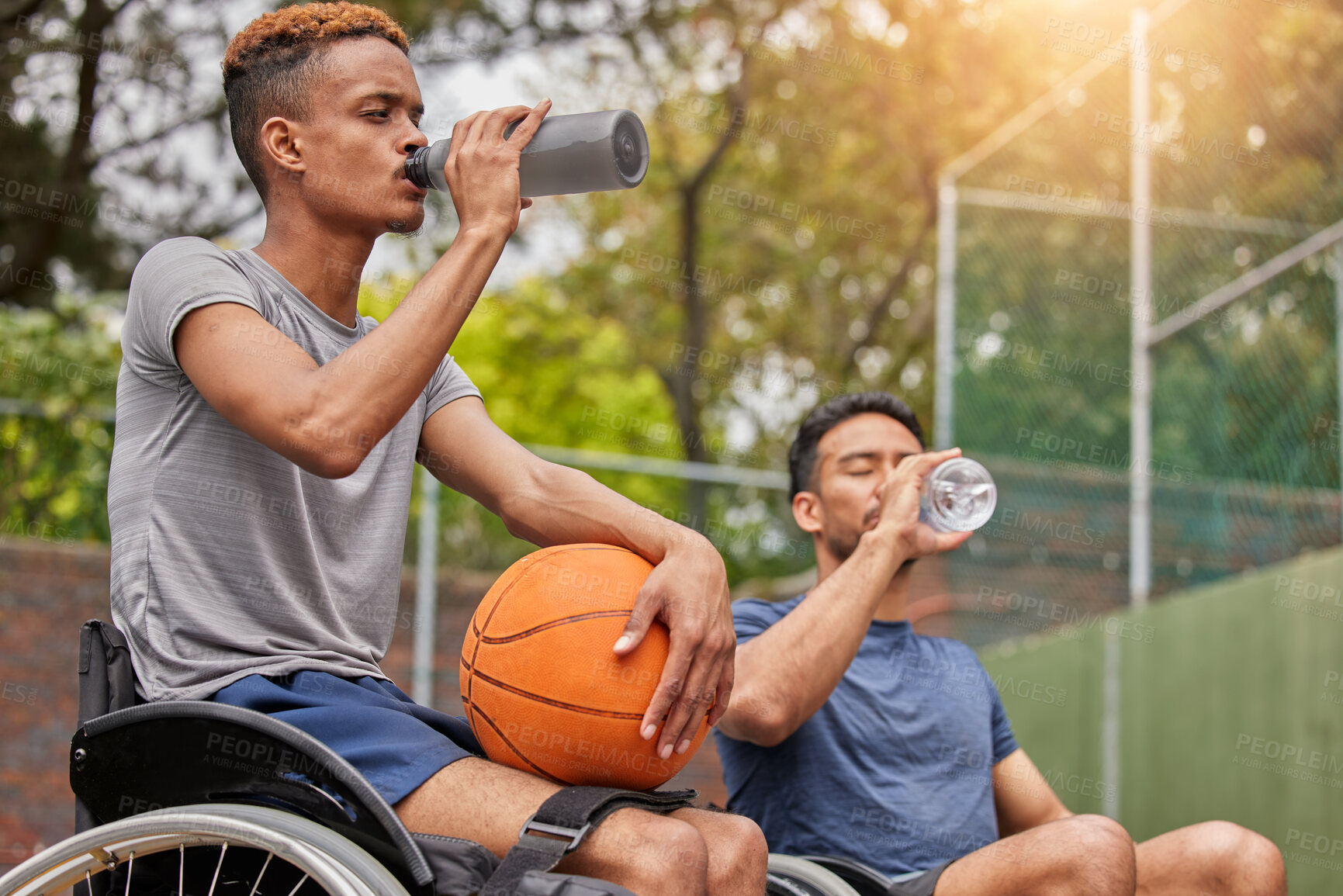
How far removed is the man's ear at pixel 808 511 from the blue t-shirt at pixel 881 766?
0.27 m

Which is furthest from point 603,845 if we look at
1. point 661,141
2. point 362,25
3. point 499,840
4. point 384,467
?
point 661,141

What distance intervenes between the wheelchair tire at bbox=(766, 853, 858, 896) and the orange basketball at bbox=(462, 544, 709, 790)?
1.87ft

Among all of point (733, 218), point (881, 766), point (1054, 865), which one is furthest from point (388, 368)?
point (733, 218)

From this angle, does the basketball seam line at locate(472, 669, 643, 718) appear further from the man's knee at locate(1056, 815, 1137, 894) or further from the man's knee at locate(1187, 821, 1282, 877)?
the man's knee at locate(1187, 821, 1282, 877)

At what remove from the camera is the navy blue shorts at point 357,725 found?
185 centimetres

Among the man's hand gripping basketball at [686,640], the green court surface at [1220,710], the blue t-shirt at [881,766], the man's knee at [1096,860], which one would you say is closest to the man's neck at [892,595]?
the blue t-shirt at [881,766]

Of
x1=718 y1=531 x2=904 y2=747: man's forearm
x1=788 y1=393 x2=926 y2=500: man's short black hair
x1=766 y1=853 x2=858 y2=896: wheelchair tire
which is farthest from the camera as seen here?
x1=788 y1=393 x2=926 y2=500: man's short black hair

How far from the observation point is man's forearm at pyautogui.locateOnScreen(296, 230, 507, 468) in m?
1.80

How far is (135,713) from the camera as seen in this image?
1.83m

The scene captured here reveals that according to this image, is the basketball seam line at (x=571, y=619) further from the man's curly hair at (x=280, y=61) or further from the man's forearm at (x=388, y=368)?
the man's curly hair at (x=280, y=61)

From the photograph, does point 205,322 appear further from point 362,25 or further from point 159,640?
point 362,25

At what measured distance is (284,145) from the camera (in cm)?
218

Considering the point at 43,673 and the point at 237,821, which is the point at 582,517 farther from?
the point at 43,673

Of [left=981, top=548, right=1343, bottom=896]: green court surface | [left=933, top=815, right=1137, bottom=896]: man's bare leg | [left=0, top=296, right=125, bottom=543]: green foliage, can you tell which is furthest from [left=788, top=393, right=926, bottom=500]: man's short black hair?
[left=0, top=296, right=125, bottom=543]: green foliage
